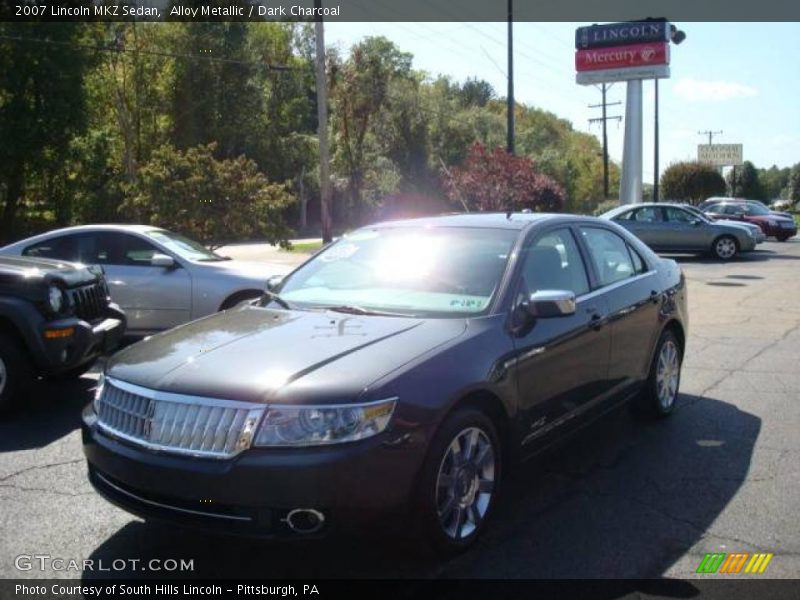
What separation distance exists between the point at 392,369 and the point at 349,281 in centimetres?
139

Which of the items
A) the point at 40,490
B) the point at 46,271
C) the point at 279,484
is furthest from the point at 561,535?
the point at 46,271

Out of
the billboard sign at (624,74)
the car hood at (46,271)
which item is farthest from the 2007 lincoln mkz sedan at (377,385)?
the billboard sign at (624,74)

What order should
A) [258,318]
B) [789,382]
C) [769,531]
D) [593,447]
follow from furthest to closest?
[789,382] < [593,447] < [258,318] < [769,531]

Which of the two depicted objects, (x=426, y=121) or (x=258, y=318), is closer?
(x=258, y=318)

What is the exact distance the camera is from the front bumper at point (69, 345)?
6.05 m

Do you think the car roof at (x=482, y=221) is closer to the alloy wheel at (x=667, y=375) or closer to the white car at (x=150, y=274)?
the alloy wheel at (x=667, y=375)

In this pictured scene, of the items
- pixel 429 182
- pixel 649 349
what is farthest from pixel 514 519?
pixel 429 182

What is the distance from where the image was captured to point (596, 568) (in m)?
3.61

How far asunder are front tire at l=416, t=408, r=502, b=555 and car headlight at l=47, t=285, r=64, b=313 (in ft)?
13.1

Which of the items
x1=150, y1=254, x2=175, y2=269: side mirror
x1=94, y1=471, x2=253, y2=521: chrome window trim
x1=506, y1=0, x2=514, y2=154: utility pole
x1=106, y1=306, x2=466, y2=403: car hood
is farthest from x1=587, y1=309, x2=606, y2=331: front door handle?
x1=506, y1=0, x2=514, y2=154: utility pole

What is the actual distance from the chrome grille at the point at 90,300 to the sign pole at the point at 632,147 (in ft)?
109

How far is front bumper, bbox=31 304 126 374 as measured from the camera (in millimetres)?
6051

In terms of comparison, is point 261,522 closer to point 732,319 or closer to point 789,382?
point 789,382

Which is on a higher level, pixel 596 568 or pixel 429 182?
pixel 429 182
